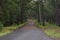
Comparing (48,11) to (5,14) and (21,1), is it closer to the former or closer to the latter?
(21,1)

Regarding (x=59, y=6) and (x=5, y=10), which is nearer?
(x=5, y=10)

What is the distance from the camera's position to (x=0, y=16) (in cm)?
4222

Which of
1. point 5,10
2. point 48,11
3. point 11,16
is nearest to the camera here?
point 5,10

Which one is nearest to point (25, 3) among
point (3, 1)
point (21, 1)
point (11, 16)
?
point (21, 1)

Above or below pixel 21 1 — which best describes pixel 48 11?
below

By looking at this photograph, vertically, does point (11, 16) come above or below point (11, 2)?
below

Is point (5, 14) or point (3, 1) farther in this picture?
point (5, 14)

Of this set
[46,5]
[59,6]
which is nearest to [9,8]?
[59,6]

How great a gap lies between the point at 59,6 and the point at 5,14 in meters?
14.8

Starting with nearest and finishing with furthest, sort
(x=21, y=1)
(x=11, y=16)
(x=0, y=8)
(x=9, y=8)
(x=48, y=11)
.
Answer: (x=0, y=8)
(x=9, y=8)
(x=11, y=16)
(x=21, y=1)
(x=48, y=11)

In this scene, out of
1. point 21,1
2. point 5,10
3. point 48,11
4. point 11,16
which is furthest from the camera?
point 48,11

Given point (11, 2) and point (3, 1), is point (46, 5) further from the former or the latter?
point (3, 1)

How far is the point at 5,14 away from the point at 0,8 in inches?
185

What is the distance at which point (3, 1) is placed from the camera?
42.6 meters
